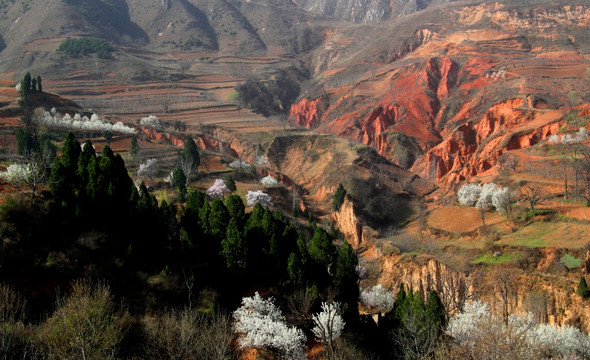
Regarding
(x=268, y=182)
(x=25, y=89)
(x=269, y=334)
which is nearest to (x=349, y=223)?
(x=268, y=182)

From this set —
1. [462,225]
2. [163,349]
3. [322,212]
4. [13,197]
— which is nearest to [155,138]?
[322,212]

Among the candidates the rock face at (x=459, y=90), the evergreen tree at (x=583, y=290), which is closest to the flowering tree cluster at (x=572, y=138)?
the rock face at (x=459, y=90)

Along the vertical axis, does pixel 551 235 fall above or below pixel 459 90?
below

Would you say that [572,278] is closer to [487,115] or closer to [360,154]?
[360,154]

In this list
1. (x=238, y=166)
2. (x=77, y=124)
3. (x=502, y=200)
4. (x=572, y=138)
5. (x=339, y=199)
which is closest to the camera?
(x=502, y=200)

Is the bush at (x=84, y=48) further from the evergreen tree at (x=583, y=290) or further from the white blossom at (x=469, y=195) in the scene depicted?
the evergreen tree at (x=583, y=290)

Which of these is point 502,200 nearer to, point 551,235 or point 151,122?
point 551,235

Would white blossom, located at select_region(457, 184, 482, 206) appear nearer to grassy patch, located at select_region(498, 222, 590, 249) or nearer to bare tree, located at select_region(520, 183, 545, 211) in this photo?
bare tree, located at select_region(520, 183, 545, 211)
